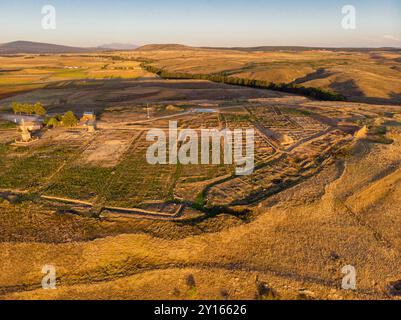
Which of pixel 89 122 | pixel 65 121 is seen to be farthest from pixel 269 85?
pixel 65 121

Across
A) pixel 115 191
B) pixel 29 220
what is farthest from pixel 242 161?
pixel 29 220

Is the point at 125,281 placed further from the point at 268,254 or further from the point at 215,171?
the point at 215,171

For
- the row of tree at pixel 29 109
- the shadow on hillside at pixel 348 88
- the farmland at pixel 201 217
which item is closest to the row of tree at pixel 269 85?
the shadow on hillside at pixel 348 88

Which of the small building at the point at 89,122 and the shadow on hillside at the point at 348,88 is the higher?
the shadow on hillside at the point at 348,88

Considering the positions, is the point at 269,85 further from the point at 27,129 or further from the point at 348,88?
the point at 27,129

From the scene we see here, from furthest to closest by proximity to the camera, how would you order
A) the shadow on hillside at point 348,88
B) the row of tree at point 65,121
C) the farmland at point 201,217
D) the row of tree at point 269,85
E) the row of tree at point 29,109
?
the shadow on hillside at point 348,88
the row of tree at point 269,85
the row of tree at point 29,109
the row of tree at point 65,121
the farmland at point 201,217

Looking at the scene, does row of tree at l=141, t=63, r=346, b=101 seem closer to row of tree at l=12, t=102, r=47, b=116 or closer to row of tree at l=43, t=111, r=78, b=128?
row of tree at l=43, t=111, r=78, b=128

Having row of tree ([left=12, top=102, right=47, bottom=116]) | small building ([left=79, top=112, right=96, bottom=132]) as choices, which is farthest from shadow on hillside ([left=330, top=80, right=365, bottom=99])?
row of tree ([left=12, top=102, right=47, bottom=116])

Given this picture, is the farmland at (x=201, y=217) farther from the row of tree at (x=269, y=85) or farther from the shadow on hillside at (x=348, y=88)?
the shadow on hillside at (x=348, y=88)

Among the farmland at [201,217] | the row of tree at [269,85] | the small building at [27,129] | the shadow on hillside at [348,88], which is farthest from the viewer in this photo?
the shadow on hillside at [348,88]

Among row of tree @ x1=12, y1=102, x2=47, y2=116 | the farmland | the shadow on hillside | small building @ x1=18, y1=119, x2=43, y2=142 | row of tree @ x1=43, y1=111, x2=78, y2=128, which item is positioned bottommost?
the farmland
